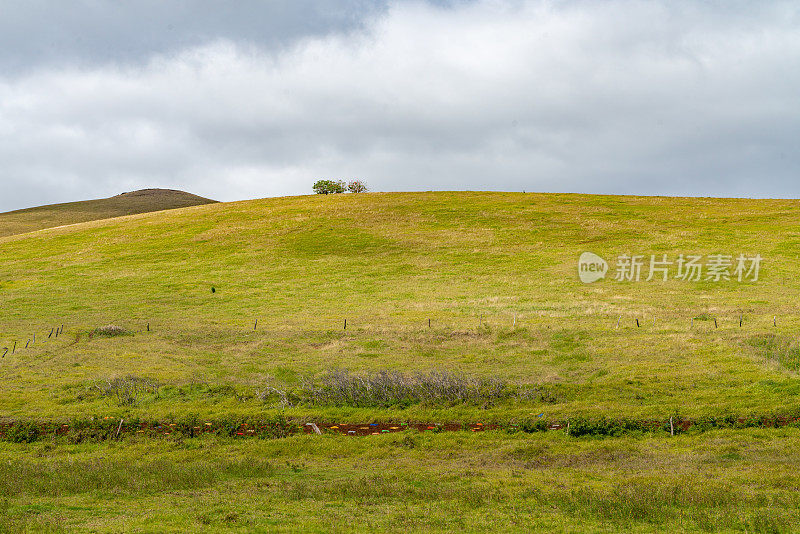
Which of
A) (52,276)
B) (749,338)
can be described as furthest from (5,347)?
(749,338)

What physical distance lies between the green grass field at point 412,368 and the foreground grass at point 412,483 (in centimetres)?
10

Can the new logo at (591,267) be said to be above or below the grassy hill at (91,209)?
below

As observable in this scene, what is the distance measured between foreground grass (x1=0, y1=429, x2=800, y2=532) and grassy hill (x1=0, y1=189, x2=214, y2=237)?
104m

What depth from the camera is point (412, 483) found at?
52.9 feet

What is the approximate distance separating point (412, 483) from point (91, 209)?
5810 inches

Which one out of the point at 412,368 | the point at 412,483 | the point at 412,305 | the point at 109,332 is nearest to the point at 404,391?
the point at 412,368

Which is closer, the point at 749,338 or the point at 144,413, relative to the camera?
the point at 144,413

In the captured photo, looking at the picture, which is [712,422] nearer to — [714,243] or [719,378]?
[719,378]

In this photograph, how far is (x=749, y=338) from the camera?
104 ft

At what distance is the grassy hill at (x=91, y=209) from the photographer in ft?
390

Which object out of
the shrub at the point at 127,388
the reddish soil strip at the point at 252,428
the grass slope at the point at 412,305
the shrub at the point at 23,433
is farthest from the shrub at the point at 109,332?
the shrub at the point at 23,433

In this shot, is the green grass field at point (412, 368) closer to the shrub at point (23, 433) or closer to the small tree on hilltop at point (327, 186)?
the shrub at point (23, 433)

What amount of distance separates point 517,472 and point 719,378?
13.8 metres

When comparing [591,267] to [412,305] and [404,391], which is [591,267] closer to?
[412,305]
